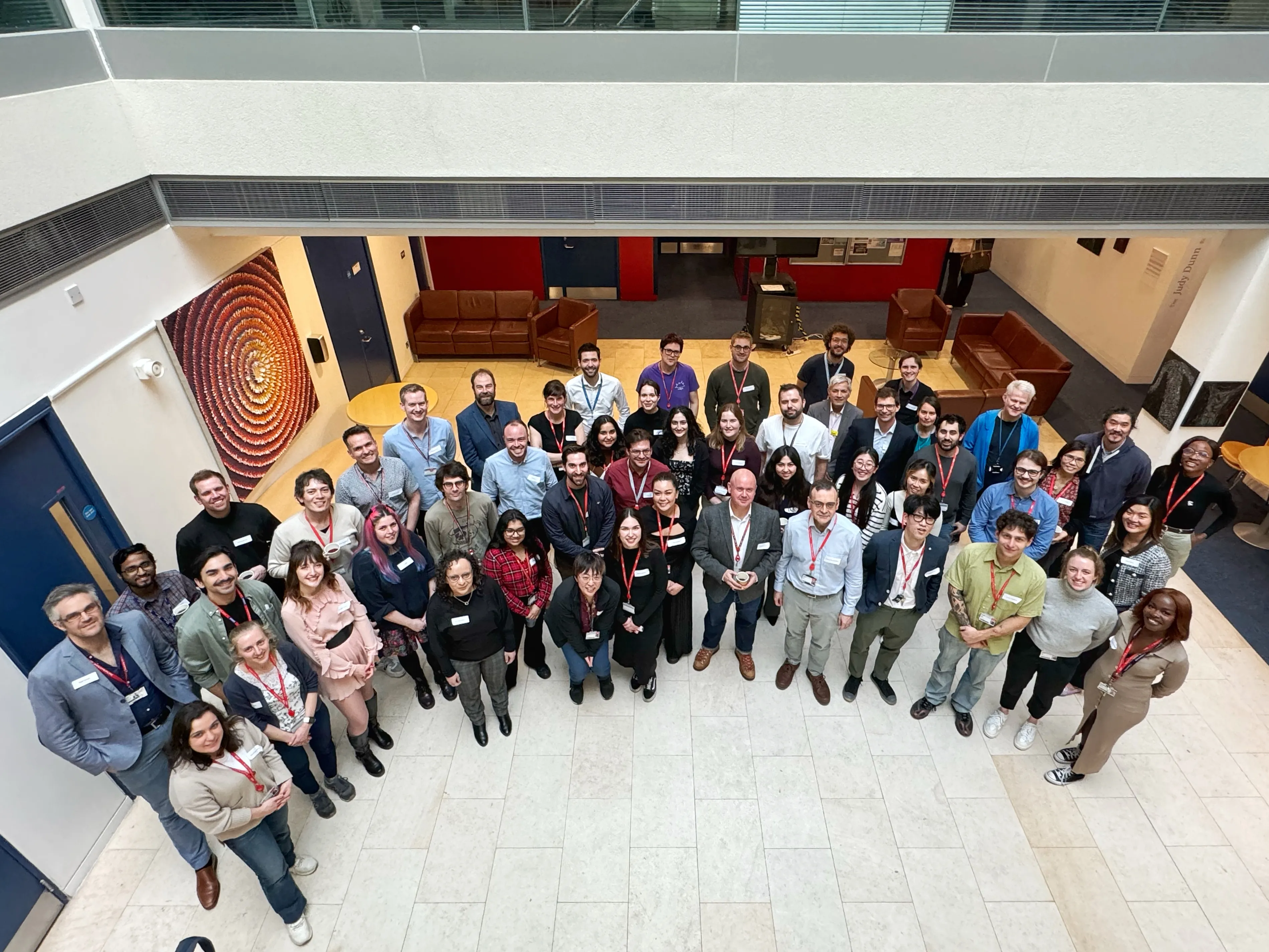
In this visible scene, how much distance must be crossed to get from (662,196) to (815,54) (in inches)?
56.8

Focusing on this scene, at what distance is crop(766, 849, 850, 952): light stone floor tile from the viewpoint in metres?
3.60

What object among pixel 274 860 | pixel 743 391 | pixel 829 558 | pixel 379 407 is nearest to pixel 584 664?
pixel 829 558

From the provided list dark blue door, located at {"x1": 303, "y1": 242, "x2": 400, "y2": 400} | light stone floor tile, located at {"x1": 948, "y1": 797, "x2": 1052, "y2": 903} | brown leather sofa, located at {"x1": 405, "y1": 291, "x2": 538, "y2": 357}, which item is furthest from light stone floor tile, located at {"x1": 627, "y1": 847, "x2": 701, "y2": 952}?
brown leather sofa, located at {"x1": 405, "y1": 291, "x2": 538, "y2": 357}

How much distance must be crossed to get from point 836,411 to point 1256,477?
3.69 meters

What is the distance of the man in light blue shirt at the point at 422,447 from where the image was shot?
5.23 metres

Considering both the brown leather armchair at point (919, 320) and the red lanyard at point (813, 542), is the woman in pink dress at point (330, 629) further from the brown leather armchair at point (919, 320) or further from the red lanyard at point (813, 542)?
the brown leather armchair at point (919, 320)

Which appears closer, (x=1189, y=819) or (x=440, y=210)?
(x=1189, y=819)

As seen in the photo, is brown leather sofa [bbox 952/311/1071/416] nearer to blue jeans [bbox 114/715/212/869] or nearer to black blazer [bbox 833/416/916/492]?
black blazer [bbox 833/416/916/492]

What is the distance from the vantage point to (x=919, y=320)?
995 cm

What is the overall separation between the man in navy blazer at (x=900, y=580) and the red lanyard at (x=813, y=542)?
0.29 metres

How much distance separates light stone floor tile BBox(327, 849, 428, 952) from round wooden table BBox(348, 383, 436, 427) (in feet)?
14.5

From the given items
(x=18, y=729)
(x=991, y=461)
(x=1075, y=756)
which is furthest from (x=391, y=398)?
(x=1075, y=756)

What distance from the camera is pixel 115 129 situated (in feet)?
15.4

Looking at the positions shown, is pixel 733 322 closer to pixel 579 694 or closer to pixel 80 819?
pixel 579 694
